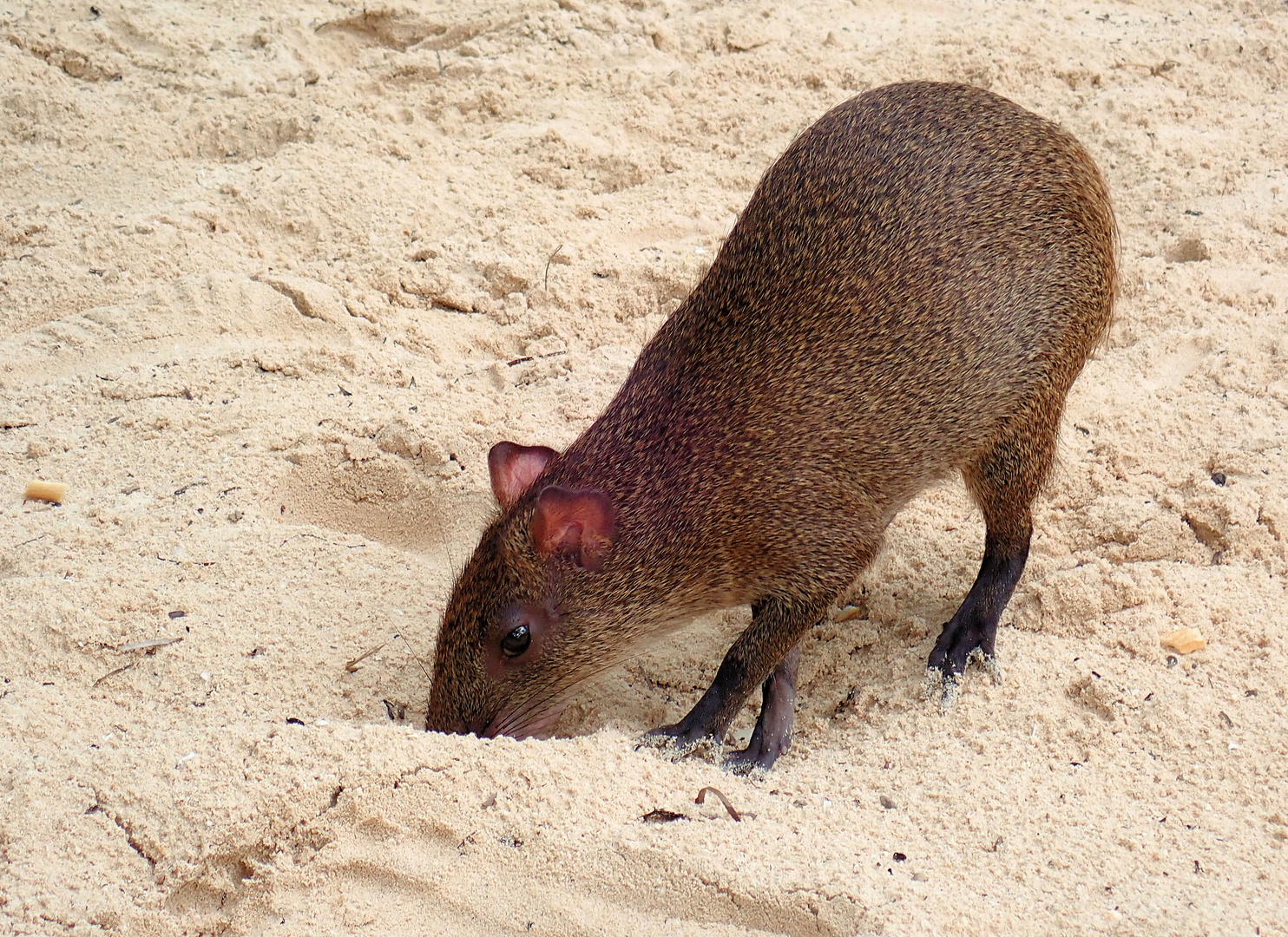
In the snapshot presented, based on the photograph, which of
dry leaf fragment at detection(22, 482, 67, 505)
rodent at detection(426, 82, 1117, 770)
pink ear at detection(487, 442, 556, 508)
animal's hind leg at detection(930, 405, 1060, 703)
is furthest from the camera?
dry leaf fragment at detection(22, 482, 67, 505)

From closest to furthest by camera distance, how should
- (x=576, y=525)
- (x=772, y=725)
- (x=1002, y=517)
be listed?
1. (x=576, y=525)
2. (x=772, y=725)
3. (x=1002, y=517)

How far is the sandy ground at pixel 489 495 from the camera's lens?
3.00 metres

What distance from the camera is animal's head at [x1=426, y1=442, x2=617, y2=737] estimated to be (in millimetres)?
3523

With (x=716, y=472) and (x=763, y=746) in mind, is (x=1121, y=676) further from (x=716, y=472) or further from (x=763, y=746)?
(x=716, y=472)

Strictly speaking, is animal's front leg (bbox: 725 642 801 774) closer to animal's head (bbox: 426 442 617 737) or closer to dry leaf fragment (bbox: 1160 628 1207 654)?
animal's head (bbox: 426 442 617 737)

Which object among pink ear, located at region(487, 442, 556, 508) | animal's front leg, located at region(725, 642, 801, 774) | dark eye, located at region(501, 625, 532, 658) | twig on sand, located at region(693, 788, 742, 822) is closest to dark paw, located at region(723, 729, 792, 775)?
animal's front leg, located at region(725, 642, 801, 774)

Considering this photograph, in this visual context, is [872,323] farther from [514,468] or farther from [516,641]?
[516,641]

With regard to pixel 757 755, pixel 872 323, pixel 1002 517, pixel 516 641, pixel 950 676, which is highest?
pixel 872 323

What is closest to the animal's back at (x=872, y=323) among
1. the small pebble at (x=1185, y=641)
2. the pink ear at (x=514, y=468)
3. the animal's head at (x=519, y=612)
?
the pink ear at (x=514, y=468)

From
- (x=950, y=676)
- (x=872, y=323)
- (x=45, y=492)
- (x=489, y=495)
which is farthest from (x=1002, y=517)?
(x=45, y=492)

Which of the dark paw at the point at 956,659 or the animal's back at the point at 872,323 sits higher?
the animal's back at the point at 872,323

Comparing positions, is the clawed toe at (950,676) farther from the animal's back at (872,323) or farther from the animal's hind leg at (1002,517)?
the animal's back at (872,323)

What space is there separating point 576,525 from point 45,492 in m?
1.90

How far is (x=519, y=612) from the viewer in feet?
11.6
